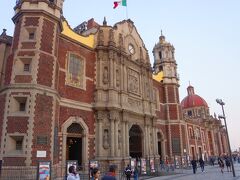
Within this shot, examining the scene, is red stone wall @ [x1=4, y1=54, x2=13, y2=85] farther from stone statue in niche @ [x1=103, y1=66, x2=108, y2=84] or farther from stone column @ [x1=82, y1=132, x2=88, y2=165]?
stone statue in niche @ [x1=103, y1=66, x2=108, y2=84]

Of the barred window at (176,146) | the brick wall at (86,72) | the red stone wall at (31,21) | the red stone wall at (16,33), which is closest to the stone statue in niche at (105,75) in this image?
the brick wall at (86,72)

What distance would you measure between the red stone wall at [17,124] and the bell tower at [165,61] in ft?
78.3

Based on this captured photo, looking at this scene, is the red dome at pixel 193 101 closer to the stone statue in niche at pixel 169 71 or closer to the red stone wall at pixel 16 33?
the stone statue in niche at pixel 169 71

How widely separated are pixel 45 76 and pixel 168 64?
23472 millimetres

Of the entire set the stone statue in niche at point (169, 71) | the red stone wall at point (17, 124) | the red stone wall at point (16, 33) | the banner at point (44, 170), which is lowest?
the banner at point (44, 170)

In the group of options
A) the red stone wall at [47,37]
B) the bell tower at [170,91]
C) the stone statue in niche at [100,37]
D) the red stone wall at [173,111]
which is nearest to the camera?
the red stone wall at [47,37]

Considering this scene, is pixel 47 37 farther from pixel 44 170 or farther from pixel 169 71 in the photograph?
pixel 169 71

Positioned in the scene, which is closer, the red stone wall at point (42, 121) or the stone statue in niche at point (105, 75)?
the red stone wall at point (42, 121)

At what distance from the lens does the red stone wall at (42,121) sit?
1544cm

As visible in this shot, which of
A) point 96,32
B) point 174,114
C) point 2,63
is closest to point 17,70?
point 2,63

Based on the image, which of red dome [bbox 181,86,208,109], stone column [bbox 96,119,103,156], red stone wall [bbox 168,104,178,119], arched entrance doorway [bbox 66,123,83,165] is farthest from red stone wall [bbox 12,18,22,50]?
red dome [bbox 181,86,208,109]

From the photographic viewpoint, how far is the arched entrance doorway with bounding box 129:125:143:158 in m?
26.9

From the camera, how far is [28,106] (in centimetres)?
1581

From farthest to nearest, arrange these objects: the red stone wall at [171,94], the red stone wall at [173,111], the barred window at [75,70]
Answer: the red stone wall at [171,94] → the red stone wall at [173,111] → the barred window at [75,70]
